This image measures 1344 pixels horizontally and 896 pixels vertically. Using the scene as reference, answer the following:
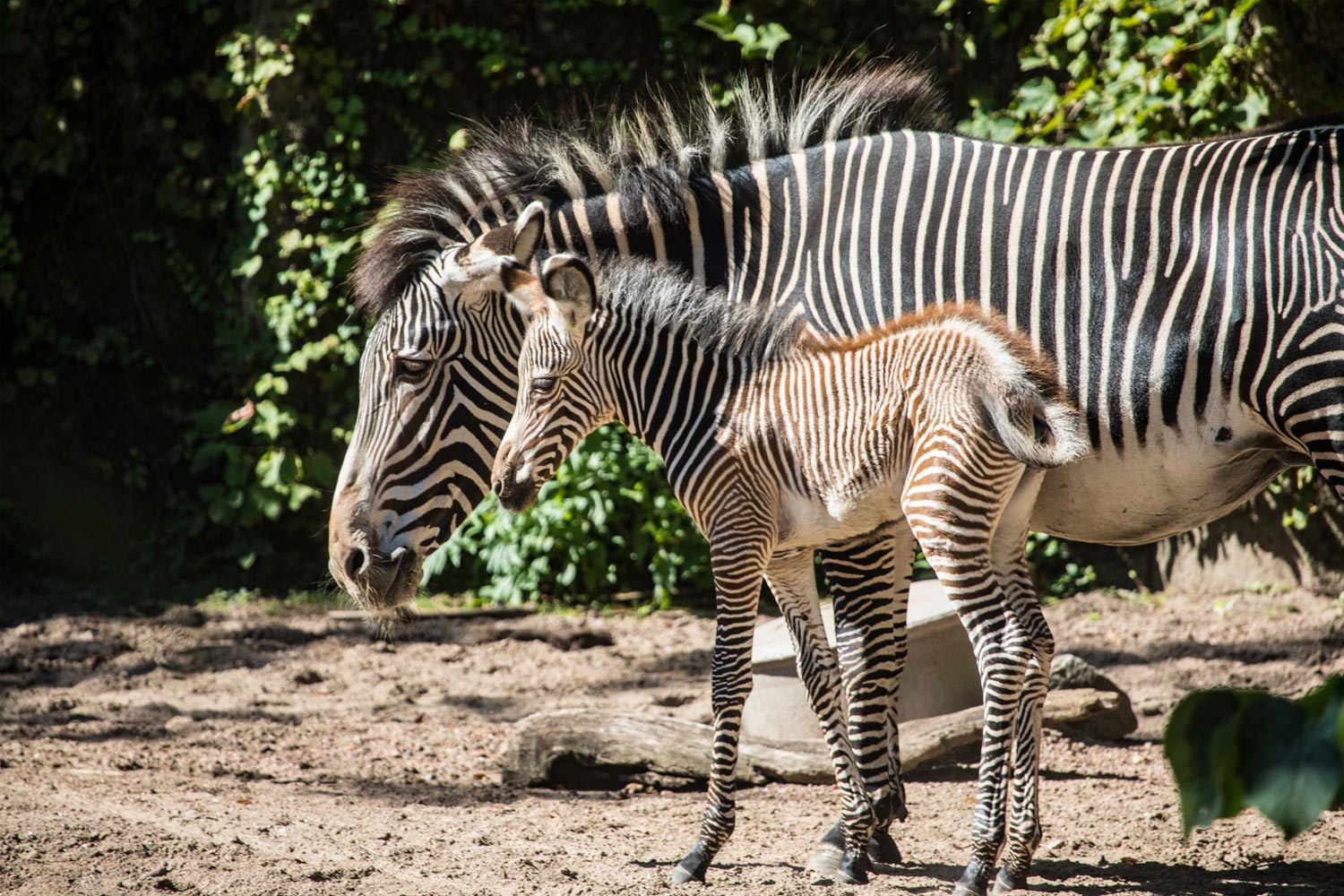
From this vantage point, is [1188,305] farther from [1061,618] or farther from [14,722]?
[14,722]

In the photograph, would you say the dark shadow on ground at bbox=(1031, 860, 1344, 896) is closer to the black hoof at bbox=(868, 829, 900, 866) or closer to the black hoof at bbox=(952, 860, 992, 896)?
the black hoof at bbox=(952, 860, 992, 896)

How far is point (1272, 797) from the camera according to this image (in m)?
0.93

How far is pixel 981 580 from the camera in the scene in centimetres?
380

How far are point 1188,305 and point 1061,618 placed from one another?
4.37 meters

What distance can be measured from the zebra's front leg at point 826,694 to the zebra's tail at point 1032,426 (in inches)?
36.3

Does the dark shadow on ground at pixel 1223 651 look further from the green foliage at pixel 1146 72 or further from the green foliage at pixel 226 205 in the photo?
the green foliage at pixel 226 205

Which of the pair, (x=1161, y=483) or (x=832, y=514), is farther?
(x=1161, y=483)

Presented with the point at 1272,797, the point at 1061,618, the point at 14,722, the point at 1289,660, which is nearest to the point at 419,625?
the point at 14,722

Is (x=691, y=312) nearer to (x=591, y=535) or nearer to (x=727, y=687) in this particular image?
(x=727, y=687)

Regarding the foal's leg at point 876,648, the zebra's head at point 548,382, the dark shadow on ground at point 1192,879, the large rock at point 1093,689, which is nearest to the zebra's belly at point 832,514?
the foal's leg at point 876,648

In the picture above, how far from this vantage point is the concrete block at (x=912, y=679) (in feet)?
18.7

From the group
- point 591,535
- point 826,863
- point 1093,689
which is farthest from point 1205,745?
point 591,535

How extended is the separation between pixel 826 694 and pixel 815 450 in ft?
3.01

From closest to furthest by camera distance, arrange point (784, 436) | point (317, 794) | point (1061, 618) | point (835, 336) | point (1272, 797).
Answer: point (1272, 797), point (784, 436), point (835, 336), point (317, 794), point (1061, 618)
